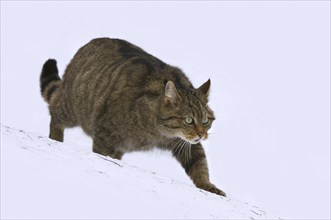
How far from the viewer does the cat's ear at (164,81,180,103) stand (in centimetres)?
796

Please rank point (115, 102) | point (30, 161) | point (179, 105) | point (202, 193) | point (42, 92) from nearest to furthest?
point (30, 161)
point (202, 193)
point (179, 105)
point (115, 102)
point (42, 92)

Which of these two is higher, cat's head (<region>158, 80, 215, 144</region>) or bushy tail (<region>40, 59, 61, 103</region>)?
bushy tail (<region>40, 59, 61, 103</region>)

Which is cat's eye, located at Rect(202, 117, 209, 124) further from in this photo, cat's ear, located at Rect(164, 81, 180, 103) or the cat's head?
cat's ear, located at Rect(164, 81, 180, 103)

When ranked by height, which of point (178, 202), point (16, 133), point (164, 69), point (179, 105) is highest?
point (164, 69)

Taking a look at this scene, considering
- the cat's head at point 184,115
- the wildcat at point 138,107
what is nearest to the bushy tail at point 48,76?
the wildcat at point 138,107

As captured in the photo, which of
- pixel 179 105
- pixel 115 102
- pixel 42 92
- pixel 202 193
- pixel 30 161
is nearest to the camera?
pixel 30 161

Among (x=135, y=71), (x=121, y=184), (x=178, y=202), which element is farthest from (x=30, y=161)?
(x=135, y=71)

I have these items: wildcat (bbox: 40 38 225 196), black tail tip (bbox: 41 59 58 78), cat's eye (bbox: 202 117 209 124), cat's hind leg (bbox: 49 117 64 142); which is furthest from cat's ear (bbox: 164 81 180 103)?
black tail tip (bbox: 41 59 58 78)

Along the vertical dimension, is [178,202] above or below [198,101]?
below

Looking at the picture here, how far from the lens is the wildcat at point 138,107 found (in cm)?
807

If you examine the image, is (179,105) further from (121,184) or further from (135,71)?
(121,184)

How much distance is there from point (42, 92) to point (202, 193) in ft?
15.7

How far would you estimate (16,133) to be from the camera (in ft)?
21.6

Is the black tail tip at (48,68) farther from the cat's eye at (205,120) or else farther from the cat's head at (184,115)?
the cat's eye at (205,120)
